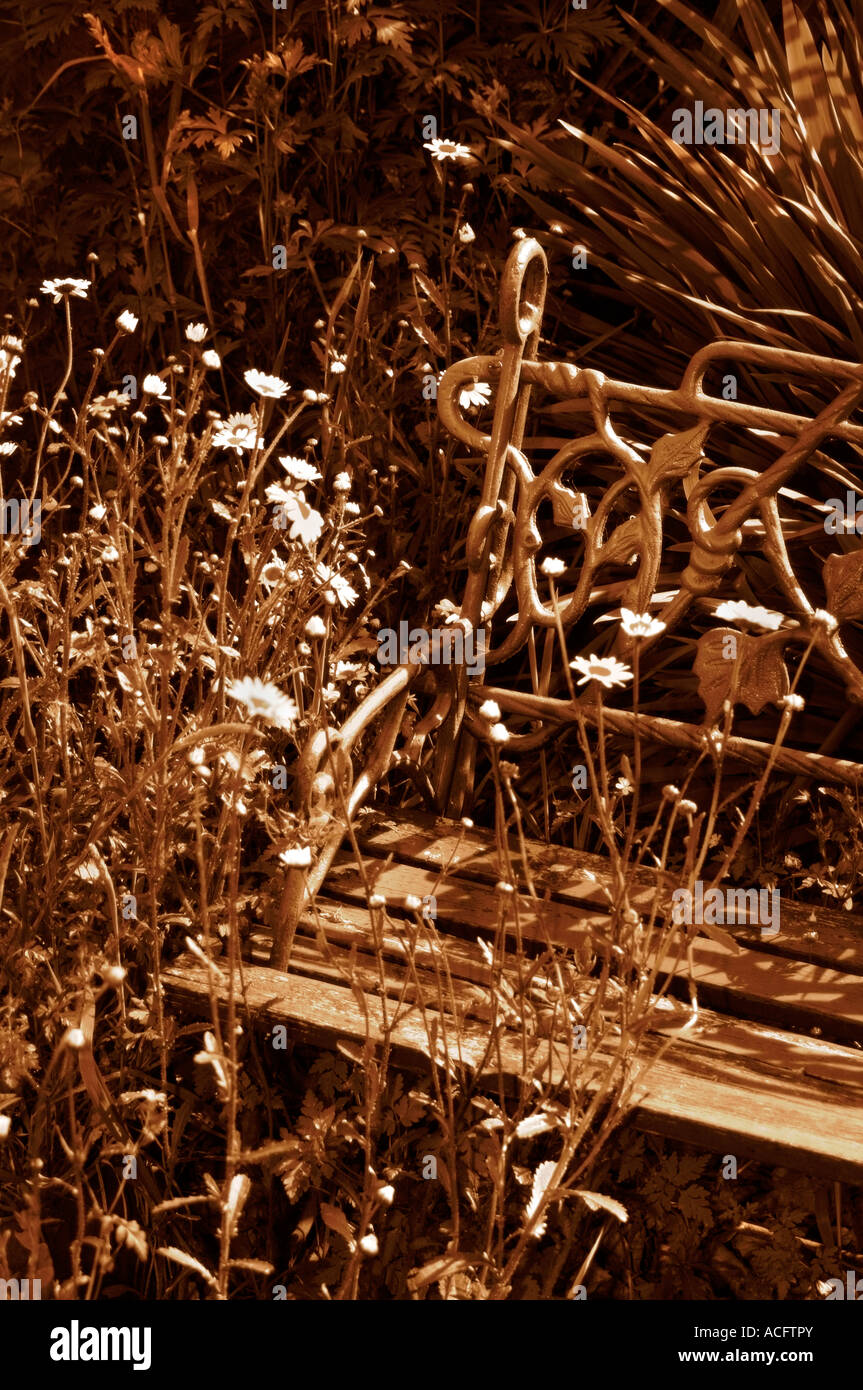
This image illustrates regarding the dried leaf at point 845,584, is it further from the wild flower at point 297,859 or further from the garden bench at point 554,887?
the wild flower at point 297,859

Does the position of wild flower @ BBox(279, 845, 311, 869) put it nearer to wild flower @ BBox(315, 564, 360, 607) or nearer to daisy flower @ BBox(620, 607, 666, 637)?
daisy flower @ BBox(620, 607, 666, 637)

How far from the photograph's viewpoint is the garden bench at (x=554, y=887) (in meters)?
1.46

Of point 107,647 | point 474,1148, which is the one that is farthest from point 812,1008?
point 107,647

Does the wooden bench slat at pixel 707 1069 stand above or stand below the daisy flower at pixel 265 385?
below

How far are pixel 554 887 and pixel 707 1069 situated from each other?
43 cm

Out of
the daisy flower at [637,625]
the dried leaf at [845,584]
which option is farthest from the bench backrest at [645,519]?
the daisy flower at [637,625]

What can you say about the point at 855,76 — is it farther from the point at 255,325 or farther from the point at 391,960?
the point at 391,960

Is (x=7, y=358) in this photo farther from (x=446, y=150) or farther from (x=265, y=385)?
(x=446, y=150)

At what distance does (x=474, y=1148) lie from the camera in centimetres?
176

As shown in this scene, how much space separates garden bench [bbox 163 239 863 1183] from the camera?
1463mm

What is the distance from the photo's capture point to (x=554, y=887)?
194 cm

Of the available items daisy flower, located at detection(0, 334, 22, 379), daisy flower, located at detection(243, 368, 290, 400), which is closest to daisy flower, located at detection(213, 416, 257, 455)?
daisy flower, located at detection(243, 368, 290, 400)

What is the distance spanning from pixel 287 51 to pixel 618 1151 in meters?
2.11

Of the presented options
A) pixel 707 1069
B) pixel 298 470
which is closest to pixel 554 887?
pixel 707 1069
